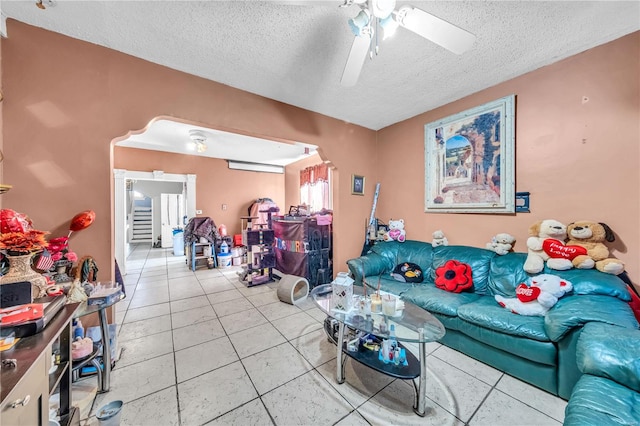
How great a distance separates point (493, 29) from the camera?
1769 mm

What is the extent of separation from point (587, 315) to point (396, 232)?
6.95 feet

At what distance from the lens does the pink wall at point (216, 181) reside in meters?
5.05

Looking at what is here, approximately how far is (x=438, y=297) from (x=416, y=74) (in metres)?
2.31

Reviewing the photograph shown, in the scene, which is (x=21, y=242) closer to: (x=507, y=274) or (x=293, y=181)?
(x=507, y=274)

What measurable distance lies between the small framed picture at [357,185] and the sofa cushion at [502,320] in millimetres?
2208

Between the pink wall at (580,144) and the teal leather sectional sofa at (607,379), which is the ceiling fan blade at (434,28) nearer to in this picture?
the pink wall at (580,144)

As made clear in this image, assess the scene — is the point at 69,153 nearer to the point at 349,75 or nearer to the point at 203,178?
the point at 349,75

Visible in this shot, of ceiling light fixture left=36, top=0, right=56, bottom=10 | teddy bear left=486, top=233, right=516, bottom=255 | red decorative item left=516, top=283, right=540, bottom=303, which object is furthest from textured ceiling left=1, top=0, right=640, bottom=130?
red decorative item left=516, top=283, right=540, bottom=303

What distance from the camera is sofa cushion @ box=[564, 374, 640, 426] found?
93cm

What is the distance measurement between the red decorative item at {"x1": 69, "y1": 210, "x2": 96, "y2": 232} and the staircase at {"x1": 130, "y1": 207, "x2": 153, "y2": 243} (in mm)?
7736

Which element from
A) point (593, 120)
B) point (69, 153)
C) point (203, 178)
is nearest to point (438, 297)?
point (593, 120)

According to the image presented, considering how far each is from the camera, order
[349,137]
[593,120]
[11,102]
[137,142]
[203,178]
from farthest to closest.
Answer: [203,178]
[137,142]
[349,137]
[593,120]
[11,102]

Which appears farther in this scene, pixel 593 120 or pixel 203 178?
pixel 203 178

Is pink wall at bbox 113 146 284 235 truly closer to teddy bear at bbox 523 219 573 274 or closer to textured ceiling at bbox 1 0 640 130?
textured ceiling at bbox 1 0 640 130
